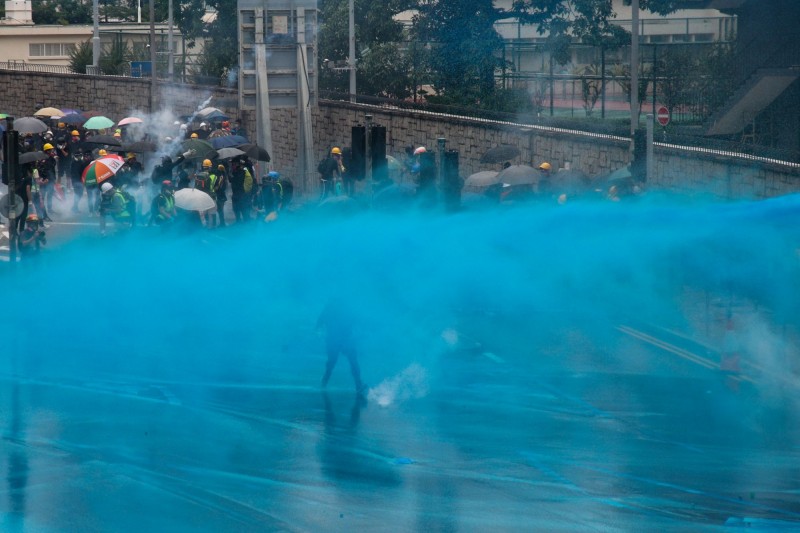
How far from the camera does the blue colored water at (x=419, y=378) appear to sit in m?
10.6

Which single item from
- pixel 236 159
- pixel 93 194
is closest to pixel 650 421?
pixel 236 159

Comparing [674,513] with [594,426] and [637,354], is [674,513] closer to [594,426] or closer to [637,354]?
[594,426]

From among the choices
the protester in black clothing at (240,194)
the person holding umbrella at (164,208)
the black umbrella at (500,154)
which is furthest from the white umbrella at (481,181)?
the person holding umbrella at (164,208)

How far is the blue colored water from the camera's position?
34.9 ft

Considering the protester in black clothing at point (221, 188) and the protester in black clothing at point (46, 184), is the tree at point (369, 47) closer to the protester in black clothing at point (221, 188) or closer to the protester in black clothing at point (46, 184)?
the protester in black clothing at point (46, 184)

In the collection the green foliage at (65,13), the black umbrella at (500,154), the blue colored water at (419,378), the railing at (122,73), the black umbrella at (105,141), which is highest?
the green foliage at (65,13)

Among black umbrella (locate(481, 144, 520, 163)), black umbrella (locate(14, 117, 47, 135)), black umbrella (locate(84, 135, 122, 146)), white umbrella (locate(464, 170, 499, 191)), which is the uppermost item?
black umbrella (locate(14, 117, 47, 135))

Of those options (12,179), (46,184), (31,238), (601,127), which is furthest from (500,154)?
(12,179)

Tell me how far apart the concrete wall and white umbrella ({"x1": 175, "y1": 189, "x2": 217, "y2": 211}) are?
704 cm

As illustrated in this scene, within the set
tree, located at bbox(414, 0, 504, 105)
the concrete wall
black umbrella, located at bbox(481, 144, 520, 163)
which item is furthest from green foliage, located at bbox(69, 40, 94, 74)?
black umbrella, located at bbox(481, 144, 520, 163)

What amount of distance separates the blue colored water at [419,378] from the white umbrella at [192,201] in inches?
150

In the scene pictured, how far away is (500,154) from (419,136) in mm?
6977

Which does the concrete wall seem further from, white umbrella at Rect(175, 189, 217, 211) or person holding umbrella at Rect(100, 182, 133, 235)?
white umbrella at Rect(175, 189, 217, 211)

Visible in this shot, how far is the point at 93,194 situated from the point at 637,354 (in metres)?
19.0
